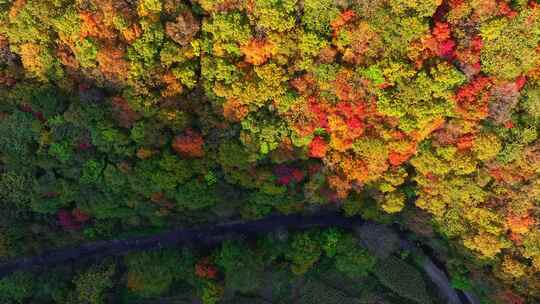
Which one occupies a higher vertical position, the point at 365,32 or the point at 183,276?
the point at 365,32

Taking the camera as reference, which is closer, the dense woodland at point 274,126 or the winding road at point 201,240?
the dense woodland at point 274,126

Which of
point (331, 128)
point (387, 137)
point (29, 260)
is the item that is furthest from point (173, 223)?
point (387, 137)

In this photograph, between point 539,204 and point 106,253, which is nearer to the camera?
point 539,204

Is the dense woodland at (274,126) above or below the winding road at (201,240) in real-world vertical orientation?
above

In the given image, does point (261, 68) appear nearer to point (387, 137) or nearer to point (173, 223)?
point (387, 137)

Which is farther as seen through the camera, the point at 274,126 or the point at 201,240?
the point at 201,240

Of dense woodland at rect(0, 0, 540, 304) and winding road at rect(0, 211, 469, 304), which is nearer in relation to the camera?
dense woodland at rect(0, 0, 540, 304)

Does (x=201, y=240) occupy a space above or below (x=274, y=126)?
below

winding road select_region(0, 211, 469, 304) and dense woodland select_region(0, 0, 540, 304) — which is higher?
dense woodland select_region(0, 0, 540, 304)
